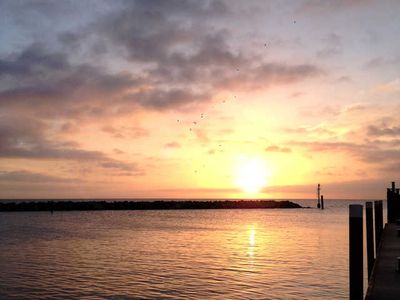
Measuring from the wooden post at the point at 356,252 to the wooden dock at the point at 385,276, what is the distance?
322 millimetres

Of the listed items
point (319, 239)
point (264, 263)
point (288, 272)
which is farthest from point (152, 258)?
point (319, 239)

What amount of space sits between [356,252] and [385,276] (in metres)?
1.55

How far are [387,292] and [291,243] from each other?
27123 millimetres

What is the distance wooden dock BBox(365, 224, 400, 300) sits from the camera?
35.3 ft

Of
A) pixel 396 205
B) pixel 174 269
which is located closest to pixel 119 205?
pixel 396 205

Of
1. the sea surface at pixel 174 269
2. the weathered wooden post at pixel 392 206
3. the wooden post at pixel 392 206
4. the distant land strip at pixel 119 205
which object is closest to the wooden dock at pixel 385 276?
the sea surface at pixel 174 269

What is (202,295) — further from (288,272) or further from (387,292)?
(387,292)

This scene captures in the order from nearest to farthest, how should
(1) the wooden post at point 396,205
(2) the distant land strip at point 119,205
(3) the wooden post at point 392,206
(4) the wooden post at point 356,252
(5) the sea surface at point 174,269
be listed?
(4) the wooden post at point 356,252, (5) the sea surface at point 174,269, (3) the wooden post at point 392,206, (1) the wooden post at point 396,205, (2) the distant land strip at point 119,205

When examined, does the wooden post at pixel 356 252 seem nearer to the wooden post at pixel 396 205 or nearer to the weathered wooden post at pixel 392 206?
the weathered wooden post at pixel 392 206

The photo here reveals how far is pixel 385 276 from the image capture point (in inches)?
501

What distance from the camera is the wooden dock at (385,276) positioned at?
1075 cm

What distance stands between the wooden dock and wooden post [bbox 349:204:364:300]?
322 mm

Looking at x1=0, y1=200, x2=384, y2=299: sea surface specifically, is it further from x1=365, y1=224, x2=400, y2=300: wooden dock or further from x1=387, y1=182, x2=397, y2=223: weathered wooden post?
x1=387, y1=182, x2=397, y2=223: weathered wooden post

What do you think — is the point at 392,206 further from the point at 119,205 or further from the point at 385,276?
the point at 119,205
